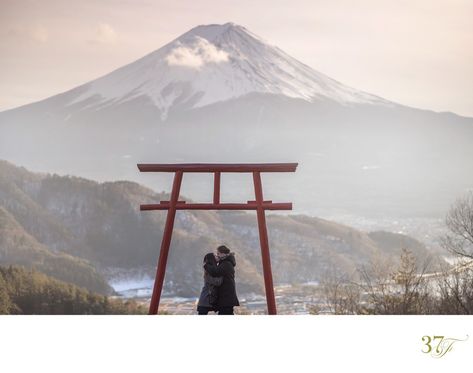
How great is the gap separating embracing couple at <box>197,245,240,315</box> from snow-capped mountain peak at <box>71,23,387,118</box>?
81.5 feet

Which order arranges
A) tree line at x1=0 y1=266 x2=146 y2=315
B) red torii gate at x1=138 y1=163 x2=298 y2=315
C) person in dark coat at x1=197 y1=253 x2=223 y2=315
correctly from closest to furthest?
person in dark coat at x1=197 y1=253 x2=223 y2=315 → red torii gate at x1=138 y1=163 x2=298 y2=315 → tree line at x1=0 y1=266 x2=146 y2=315

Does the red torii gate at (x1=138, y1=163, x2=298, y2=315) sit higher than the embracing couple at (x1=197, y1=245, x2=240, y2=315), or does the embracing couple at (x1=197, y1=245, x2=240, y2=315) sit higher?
the red torii gate at (x1=138, y1=163, x2=298, y2=315)

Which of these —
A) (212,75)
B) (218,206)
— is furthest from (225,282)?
(212,75)

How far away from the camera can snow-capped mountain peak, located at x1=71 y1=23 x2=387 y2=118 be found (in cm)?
3028

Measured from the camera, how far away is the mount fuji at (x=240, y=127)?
29422 millimetres

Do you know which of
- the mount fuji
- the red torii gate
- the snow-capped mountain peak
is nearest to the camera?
the red torii gate

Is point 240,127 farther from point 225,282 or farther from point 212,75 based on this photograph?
point 225,282

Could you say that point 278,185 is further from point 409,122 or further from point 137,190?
point 409,122
